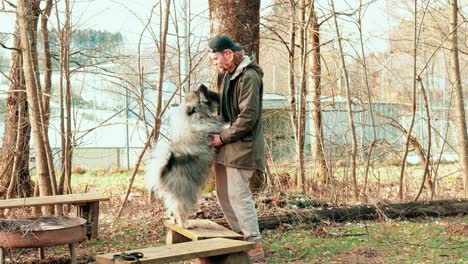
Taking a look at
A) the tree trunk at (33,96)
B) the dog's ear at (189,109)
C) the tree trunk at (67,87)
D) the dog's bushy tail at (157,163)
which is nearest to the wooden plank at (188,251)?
the dog's bushy tail at (157,163)

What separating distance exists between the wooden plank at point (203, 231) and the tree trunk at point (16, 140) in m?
4.54

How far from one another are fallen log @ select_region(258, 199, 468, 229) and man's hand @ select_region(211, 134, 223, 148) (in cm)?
209

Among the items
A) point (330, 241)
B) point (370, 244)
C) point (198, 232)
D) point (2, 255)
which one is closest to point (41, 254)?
point (2, 255)

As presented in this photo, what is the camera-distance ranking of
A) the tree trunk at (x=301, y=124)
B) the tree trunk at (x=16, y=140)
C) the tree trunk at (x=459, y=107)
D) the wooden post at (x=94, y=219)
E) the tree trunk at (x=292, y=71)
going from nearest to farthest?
the wooden post at (x=94, y=219), the tree trunk at (x=16, y=140), the tree trunk at (x=301, y=124), the tree trunk at (x=292, y=71), the tree trunk at (x=459, y=107)

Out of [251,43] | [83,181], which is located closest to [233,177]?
[251,43]

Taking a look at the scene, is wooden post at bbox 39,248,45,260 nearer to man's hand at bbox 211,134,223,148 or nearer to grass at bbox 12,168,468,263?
grass at bbox 12,168,468,263

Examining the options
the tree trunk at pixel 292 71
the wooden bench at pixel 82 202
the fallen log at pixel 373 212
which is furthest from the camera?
the tree trunk at pixel 292 71

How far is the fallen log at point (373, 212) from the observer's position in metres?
7.66

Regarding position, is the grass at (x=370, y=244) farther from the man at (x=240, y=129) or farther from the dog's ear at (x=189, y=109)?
the dog's ear at (x=189, y=109)

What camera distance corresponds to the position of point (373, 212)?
8.28m

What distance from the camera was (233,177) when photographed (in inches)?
219

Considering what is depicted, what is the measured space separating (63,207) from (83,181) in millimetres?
5486

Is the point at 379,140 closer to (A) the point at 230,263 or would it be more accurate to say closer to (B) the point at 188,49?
(B) the point at 188,49

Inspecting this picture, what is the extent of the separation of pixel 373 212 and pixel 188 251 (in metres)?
4.44
